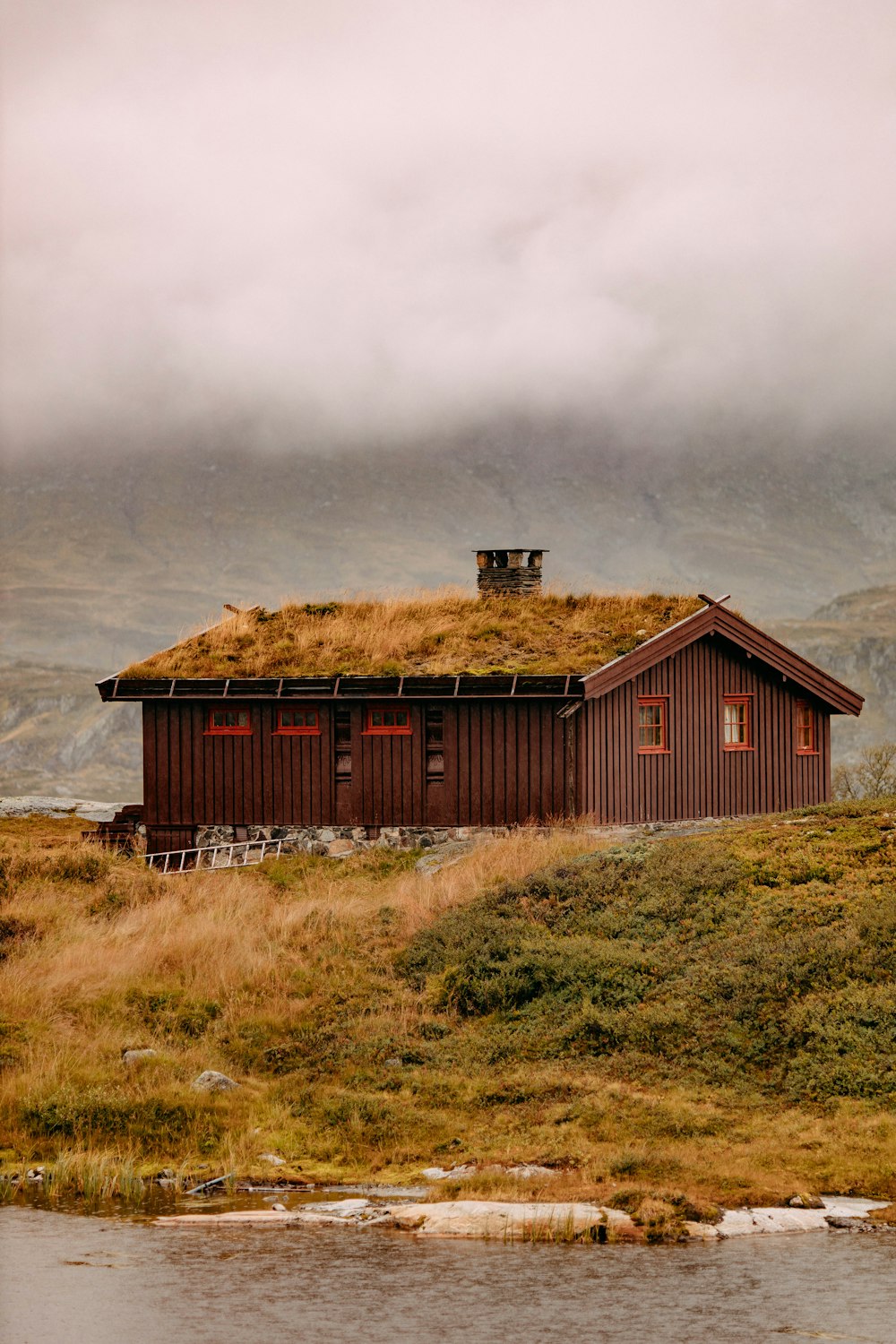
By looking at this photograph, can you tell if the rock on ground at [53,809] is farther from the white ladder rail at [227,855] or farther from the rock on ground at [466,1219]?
the rock on ground at [466,1219]

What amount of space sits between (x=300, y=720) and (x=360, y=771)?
183 cm

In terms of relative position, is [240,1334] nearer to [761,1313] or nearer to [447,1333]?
[447,1333]

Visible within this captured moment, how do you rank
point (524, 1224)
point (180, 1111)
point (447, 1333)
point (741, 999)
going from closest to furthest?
1. point (447, 1333)
2. point (524, 1224)
3. point (180, 1111)
4. point (741, 999)

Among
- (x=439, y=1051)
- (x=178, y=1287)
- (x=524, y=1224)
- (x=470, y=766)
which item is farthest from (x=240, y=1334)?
(x=470, y=766)

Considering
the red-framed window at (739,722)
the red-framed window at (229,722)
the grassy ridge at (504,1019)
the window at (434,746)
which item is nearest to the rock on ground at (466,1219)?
the grassy ridge at (504,1019)

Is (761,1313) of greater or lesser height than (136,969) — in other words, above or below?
below

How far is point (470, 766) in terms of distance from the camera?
3644 cm

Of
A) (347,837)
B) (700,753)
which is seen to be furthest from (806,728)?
(347,837)

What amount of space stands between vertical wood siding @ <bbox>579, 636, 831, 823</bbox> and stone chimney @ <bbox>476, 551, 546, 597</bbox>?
211 inches

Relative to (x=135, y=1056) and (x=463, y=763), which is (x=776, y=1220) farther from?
(x=463, y=763)

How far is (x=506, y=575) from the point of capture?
4162cm

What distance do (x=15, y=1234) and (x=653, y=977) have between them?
975 centimetres

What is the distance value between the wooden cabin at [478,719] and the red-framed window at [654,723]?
0.04 meters

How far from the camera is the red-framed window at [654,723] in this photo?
1459 inches
